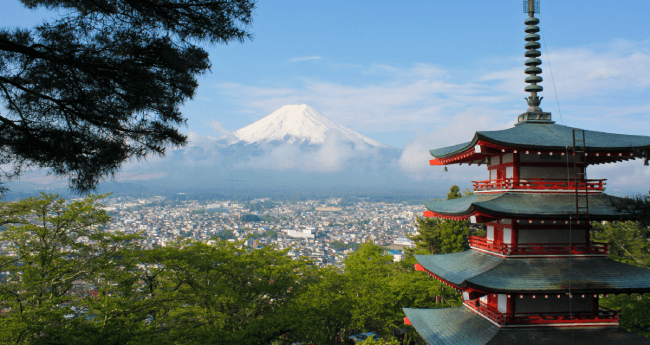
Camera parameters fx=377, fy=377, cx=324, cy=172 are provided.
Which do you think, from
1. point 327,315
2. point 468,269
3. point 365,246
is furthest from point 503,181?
point 365,246

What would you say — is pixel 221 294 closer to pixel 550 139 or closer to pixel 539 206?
pixel 539 206

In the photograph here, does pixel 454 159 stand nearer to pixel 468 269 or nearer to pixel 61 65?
pixel 468 269

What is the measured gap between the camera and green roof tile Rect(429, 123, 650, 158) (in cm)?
859

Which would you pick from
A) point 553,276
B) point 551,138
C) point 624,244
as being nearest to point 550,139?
point 551,138

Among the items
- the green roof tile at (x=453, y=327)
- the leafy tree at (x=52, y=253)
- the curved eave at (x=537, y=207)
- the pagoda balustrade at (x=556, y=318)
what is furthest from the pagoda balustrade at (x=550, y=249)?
the leafy tree at (x=52, y=253)

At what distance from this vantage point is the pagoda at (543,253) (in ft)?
27.1

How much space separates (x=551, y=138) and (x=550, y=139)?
0.09m

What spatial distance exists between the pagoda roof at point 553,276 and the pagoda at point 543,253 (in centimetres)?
2

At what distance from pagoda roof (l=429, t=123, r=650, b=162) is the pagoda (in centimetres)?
2

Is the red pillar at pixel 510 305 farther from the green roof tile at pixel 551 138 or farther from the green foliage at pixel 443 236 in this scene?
the green foliage at pixel 443 236

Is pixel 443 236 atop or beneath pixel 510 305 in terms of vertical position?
beneath

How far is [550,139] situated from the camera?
9109 millimetres

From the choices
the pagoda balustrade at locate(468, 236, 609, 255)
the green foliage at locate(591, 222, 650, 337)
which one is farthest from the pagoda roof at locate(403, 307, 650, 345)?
the green foliage at locate(591, 222, 650, 337)

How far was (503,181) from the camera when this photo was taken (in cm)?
952
